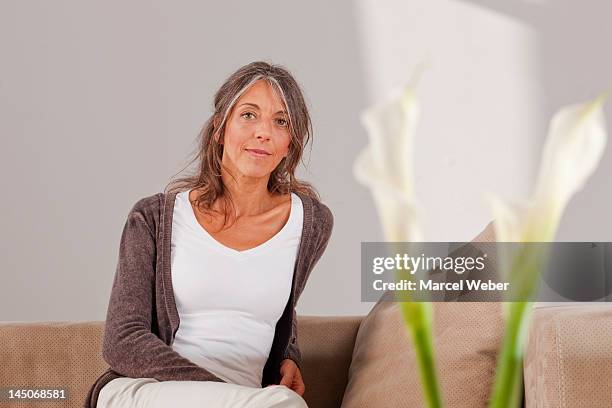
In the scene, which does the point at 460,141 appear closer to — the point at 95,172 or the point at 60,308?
the point at 95,172

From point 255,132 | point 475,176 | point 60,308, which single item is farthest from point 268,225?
point 60,308

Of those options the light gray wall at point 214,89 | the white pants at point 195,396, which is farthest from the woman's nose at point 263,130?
the light gray wall at point 214,89

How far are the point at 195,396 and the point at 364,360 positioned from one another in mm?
475

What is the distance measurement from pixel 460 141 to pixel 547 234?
2680 mm

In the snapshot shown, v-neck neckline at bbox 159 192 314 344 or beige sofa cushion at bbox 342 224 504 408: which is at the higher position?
v-neck neckline at bbox 159 192 314 344

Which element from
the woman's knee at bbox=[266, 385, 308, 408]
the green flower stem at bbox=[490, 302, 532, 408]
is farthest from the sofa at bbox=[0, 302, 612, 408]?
the green flower stem at bbox=[490, 302, 532, 408]

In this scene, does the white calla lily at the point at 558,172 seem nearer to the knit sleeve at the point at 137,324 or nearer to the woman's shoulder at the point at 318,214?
the knit sleeve at the point at 137,324

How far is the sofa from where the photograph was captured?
3.91 feet

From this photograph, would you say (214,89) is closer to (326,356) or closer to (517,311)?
(326,356)

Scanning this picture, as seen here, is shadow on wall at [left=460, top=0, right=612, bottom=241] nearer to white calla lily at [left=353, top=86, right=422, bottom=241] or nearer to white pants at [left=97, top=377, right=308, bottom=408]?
white pants at [left=97, top=377, right=308, bottom=408]

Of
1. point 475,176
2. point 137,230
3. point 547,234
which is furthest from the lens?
point 475,176

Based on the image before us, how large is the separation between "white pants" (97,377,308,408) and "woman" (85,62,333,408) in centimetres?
4

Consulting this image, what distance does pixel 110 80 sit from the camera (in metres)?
3.08

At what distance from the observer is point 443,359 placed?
58.8 inches
